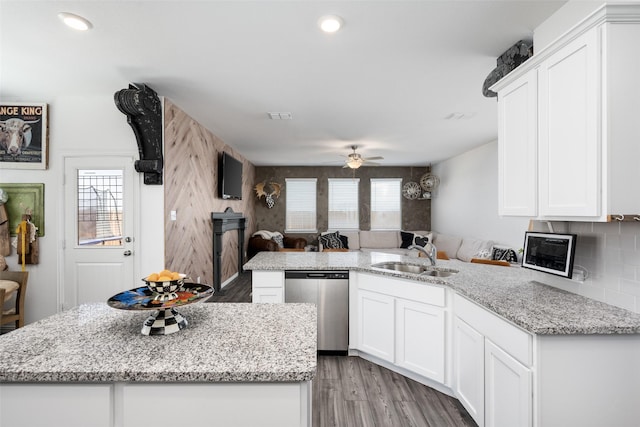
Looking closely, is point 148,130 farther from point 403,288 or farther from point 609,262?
point 609,262

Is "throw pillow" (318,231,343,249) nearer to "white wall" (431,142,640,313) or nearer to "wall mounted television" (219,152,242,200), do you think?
"wall mounted television" (219,152,242,200)

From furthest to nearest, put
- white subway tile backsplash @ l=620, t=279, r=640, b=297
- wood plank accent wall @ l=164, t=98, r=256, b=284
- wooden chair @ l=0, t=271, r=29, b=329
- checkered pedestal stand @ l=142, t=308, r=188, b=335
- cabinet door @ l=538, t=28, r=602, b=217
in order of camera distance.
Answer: wood plank accent wall @ l=164, t=98, r=256, b=284, wooden chair @ l=0, t=271, r=29, b=329, white subway tile backsplash @ l=620, t=279, r=640, b=297, cabinet door @ l=538, t=28, r=602, b=217, checkered pedestal stand @ l=142, t=308, r=188, b=335

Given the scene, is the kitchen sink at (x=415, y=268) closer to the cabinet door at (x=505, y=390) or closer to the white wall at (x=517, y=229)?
the white wall at (x=517, y=229)

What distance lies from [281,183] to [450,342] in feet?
21.1

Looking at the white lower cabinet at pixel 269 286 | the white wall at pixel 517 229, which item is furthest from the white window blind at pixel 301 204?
the white lower cabinet at pixel 269 286

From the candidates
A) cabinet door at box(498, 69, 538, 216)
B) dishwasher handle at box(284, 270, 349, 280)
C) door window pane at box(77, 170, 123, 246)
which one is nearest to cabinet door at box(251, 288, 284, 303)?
dishwasher handle at box(284, 270, 349, 280)

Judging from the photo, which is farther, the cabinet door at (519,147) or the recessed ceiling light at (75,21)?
the recessed ceiling light at (75,21)

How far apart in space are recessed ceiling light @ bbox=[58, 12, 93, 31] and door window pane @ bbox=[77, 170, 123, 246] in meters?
1.58

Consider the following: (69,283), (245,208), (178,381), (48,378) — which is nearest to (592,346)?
(178,381)

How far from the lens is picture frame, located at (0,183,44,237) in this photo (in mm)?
3271

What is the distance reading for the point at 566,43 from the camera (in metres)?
1.47

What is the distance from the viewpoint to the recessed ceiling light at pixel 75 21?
190 centimetres

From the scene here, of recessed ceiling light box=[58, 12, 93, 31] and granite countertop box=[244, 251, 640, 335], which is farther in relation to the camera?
recessed ceiling light box=[58, 12, 93, 31]

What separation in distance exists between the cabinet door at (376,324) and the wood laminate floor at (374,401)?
170 millimetres
